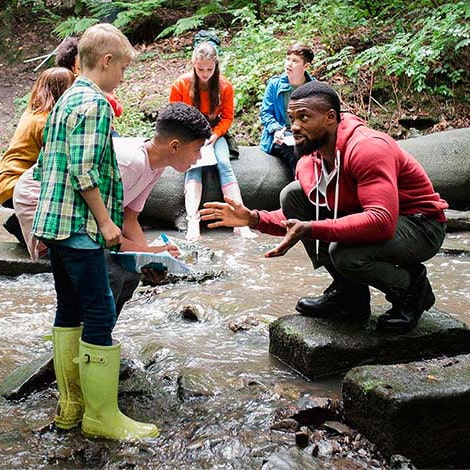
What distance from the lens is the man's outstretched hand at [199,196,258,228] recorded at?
332cm

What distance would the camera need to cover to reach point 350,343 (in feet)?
11.6

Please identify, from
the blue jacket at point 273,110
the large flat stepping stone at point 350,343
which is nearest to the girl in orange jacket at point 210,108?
the blue jacket at point 273,110

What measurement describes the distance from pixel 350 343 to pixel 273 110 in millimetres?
4457

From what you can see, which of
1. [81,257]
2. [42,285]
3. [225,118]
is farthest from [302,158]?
[225,118]

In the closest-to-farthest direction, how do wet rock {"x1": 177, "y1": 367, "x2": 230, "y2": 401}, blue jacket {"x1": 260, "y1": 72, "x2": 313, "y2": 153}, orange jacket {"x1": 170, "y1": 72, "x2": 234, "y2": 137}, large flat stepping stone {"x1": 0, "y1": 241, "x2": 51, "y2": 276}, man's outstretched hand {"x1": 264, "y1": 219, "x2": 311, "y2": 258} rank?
man's outstretched hand {"x1": 264, "y1": 219, "x2": 311, "y2": 258}
wet rock {"x1": 177, "y1": 367, "x2": 230, "y2": 401}
large flat stepping stone {"x1": 0, "y1": 241, "x2": 51, "y2": 276}
orange jacket {"x1": 170, "y1": 72, "x2": 234, "y2": 137}
blue jacket {"x1": 260, "y1": 72, "x2": 313, "y2": 153}

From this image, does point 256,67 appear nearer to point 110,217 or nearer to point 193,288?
point 193,288

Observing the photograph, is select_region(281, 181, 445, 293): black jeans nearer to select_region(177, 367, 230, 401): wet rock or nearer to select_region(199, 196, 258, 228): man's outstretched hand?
select_region(199, 196, 258, 228): man's outstretched hand

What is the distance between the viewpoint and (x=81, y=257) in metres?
2.74

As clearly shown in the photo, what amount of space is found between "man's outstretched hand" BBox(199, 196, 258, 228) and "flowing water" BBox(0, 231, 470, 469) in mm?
767

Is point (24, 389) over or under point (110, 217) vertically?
under

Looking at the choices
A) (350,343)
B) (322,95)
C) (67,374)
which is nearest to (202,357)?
(350,343)

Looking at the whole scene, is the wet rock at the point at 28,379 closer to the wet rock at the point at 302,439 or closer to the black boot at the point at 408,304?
the wet rock at the point at 302,439

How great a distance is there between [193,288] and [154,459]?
2440 millimetres

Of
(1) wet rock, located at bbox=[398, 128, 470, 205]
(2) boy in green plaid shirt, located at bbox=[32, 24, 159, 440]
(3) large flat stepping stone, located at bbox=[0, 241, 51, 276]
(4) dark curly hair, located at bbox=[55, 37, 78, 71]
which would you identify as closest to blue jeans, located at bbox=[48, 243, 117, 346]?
(2) boy in green plaid shirt, located at bbox=[32, 24, 159, 440]
